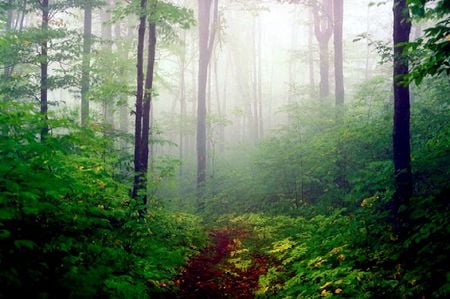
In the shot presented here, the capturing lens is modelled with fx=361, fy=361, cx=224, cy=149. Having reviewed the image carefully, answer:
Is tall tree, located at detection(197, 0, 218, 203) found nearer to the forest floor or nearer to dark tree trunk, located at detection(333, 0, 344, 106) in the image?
dark tree trunk, located at detection(333, 0, 344, 106)

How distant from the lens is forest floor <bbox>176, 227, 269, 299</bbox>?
653cm

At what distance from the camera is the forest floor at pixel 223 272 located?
653 cm

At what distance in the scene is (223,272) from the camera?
7598 mm

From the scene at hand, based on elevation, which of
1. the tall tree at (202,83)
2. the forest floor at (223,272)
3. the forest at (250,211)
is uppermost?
the tall tree at (202,83)

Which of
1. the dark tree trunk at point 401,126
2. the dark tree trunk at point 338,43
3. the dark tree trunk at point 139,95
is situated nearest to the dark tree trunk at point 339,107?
the dark tree trunk at point 338,43

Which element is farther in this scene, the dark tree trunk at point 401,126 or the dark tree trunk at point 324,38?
the dark tree trunk at point 324,38

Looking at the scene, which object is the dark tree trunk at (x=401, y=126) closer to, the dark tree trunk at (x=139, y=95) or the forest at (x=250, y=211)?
the forest at (x=250, y=211)

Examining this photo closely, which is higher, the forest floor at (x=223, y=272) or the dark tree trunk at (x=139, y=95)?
the dark tree trunk at (x=139, y=95)

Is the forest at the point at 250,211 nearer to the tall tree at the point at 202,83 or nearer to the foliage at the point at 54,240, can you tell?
the foliage at the point at 54,240

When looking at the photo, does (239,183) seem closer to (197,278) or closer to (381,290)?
(197,278)

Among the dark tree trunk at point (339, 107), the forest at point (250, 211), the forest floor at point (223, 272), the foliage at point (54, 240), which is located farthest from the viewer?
the dark tree trunk at point (339, 107)

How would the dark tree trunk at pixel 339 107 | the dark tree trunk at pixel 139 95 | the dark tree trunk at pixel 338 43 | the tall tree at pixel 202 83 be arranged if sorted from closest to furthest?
the dark tree trunk at pixel 139 95 → the dark tree trunk at pixel 339 107 → the tall tree at pixel 202 83 → the dark tree trunk at pixel 338 43

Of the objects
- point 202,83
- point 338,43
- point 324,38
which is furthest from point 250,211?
point 324,38

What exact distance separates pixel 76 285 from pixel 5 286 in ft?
2.51
